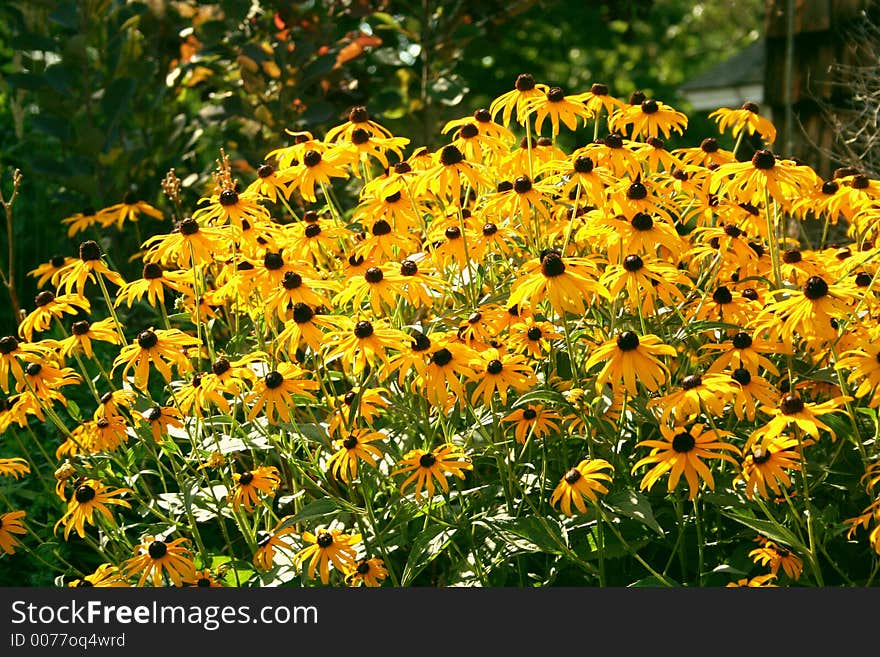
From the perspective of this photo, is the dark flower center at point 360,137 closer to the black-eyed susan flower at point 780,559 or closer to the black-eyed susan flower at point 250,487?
the black-eyed susan flower at point 250,487

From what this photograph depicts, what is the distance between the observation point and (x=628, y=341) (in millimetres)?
2160

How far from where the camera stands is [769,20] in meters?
6.34

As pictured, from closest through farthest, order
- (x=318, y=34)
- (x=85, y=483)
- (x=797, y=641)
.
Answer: (x=797, y=641)
(x=85, y=483)
(x=318, y=34)

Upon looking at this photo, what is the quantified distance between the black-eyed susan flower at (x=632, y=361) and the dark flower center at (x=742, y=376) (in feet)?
0.52

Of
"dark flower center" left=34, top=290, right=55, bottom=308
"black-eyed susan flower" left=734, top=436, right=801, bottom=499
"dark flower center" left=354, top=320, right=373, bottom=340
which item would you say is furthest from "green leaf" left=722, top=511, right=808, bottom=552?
"dark flower center" left=34, top=290, right=55, bottom=308

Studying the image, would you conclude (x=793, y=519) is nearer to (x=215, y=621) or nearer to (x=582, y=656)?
(x=582, y=656)

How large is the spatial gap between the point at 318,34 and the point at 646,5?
96.7 inches

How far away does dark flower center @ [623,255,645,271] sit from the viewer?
2.25 metres

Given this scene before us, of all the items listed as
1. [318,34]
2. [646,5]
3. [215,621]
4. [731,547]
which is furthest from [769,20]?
[215,621]

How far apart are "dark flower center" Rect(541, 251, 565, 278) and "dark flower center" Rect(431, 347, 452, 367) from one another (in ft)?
0.85

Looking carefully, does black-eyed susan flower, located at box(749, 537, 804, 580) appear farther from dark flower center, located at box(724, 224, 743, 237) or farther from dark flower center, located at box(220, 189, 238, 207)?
dark flower center, located at box(220, 189, 238, 207)

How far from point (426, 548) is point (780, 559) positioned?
77cm

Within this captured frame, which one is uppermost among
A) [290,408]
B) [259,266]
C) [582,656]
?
[259,266]

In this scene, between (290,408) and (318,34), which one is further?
(318,34)
